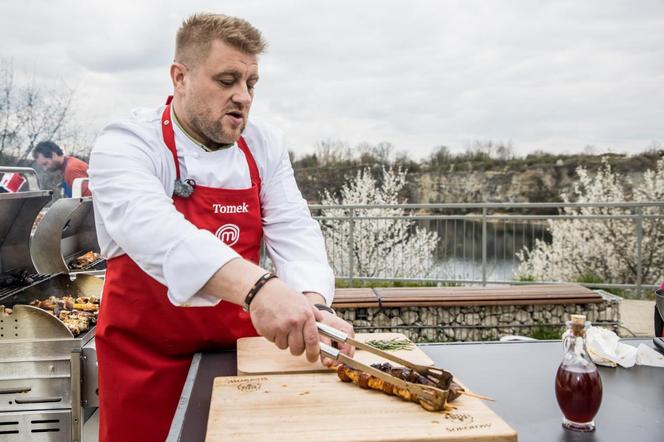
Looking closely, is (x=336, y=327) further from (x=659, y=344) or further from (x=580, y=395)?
(x=659, y=344)

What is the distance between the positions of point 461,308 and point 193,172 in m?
4.28

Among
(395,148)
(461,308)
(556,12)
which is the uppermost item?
(556,12)

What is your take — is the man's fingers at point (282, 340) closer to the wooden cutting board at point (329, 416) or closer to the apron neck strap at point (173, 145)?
the wooden cutting board at point (329, 416)

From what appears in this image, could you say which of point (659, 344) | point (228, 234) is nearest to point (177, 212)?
point (228, 234)

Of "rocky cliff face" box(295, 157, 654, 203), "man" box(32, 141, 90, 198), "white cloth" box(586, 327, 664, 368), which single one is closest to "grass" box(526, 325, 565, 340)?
"white cloth" box(586, 327, 664, 368)

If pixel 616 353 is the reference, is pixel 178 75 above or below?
above

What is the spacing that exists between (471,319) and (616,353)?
13.5 feet

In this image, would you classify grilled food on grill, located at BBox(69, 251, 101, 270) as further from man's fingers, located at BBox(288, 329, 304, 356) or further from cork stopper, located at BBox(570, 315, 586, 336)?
cork stopper, located at BBox(570, 315, 586, 336)

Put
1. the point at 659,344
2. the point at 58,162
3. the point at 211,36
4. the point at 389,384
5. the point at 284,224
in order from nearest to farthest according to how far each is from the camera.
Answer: the point at 389,384
the point at 211,36
the point at 659,344
the point at 284,224
the point at 58,162

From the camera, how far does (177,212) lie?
153 centimetres

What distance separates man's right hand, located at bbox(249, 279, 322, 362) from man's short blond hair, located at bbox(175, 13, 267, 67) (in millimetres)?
744

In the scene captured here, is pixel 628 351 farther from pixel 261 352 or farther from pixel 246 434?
pixel 246 434

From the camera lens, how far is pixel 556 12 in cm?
1188

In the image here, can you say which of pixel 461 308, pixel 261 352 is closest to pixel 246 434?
pixel 261 352
